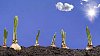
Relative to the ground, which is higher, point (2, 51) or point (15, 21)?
point (15, 21)

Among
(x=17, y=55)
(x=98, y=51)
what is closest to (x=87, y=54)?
(x=98, y=51)

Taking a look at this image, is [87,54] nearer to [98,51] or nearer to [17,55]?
[98,51]

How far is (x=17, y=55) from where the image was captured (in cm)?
666

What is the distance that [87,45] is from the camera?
7891 millimetres

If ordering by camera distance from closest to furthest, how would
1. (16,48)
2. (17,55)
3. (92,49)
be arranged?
1. (17,55)
2. (16,48)
3. (92,49)

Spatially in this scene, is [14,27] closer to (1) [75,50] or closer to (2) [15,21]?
(2) [15,21]

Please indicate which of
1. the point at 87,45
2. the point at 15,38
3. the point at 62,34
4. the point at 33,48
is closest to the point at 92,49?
the point at 87,45

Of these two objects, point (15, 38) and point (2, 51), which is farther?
point (15, 38)

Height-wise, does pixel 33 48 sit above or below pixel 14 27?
below

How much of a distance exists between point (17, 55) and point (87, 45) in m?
2.10

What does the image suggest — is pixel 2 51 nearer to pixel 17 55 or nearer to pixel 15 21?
pixel 17 55

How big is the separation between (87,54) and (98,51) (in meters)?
0.48

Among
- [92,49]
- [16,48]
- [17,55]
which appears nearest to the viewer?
[17,55]

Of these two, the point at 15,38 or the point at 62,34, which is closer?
the point at 15,38
